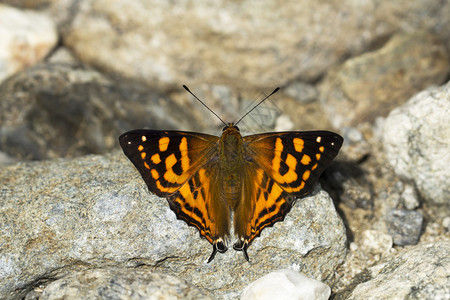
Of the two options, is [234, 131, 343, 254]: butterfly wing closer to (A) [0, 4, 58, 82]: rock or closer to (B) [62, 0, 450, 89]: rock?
A: (B) [62, 0, 450, 89]: rock

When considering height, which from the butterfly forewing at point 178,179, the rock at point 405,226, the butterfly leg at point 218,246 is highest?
the rock at point 405,226

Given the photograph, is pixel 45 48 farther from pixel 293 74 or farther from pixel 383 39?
pixel 383 39

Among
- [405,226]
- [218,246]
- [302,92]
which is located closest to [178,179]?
[218,246]

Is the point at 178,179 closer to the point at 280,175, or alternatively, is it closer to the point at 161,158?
the point at 161,158

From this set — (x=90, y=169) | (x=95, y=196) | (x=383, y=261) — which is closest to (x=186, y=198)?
(x=95, y=196)

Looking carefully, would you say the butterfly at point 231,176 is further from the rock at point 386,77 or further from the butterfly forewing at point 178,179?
the rock at point 386,77

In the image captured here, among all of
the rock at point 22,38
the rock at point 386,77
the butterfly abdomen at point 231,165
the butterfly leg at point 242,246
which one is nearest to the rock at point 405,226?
the rock at point 386,77
